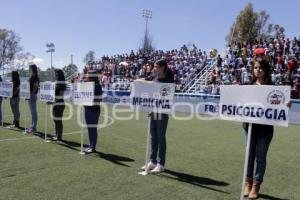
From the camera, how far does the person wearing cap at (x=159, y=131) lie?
24.2ft

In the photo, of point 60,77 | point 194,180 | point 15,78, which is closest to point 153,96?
point 194,180

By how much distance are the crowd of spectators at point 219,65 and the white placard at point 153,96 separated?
9.05 meters

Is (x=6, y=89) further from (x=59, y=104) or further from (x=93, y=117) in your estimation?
(x=93, y=117)

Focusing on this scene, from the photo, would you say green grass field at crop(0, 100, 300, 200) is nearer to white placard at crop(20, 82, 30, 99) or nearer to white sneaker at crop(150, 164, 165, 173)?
white sneaker at crop(150, 164, 165, 173)

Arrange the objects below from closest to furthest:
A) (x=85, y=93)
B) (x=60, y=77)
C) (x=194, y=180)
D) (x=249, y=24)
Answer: (x=194, y=180) < (x=85, y=93) < (x=60, y=77) < (x=249, y=24)

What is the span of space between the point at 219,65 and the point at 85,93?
748 inches

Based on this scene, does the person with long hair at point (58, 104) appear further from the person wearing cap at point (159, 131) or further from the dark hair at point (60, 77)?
the person wearing cap at point (159, 131)

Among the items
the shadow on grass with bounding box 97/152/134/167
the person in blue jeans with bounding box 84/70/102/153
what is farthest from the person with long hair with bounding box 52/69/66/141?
the shadow on grass with bounding box 97/152/134/167

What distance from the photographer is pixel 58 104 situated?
10.7 m

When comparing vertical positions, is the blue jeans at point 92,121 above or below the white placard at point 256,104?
below

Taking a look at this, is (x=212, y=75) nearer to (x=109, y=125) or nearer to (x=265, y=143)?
(x=109, y=125)

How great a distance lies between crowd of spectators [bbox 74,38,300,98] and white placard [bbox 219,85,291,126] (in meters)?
10.5

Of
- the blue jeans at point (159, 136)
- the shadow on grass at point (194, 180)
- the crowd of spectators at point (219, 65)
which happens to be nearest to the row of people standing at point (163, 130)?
the blue jeans at point (159, 136)

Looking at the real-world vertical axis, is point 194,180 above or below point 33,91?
below
